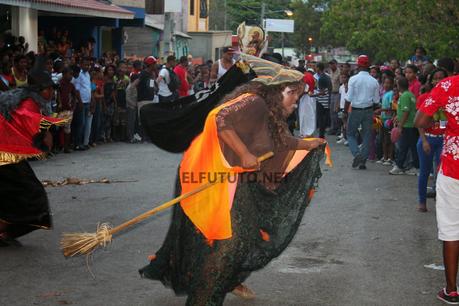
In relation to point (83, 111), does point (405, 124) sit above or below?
above

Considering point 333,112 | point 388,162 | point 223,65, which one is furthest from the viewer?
point 333,112

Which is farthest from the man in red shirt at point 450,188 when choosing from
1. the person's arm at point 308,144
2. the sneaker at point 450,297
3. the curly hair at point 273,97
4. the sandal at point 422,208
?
the sandal at point 422,208

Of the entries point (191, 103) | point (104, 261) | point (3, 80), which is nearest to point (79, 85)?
point (3, 80)

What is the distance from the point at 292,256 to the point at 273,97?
7.33 ft

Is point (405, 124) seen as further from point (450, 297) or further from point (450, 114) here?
point (450, 297)

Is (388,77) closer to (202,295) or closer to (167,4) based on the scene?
(202,295)

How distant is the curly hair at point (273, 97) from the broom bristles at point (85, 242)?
129cm

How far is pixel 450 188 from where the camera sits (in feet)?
20.5

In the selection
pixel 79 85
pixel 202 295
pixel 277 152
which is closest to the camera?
pixel 202 295

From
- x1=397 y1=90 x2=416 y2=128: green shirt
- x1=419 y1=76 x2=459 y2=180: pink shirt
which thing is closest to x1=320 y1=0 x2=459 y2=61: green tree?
x1=397 y1=90 x2=416 y2=128: green shirt

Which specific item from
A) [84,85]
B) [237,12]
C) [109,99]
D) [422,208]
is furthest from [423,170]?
Answer: [237,12]

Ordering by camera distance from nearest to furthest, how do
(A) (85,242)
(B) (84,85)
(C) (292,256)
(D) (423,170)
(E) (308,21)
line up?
1. (A) (85,242)
2. (C) (292,256)
3. (D) (423,170)
4. (B) (84,85)
5. (E) (308,21)

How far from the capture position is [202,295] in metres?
5.46

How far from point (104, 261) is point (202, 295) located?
205 cm
